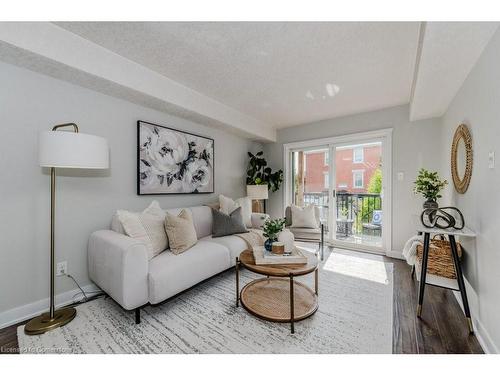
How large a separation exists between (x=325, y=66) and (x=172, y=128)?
206 cm

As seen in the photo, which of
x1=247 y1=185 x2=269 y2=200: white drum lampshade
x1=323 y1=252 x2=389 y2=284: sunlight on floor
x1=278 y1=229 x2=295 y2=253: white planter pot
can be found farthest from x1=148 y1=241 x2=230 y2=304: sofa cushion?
x1=247 y1=185 x2=269 y2=200: white drum lampshade

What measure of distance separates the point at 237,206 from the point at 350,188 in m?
2.12

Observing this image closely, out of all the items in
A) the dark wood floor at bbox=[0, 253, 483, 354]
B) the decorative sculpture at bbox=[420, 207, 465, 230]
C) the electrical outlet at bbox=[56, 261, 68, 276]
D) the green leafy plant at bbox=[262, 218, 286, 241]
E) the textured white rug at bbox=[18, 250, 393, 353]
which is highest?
the decorative sculpture at bbox=[420, 207, 465, 230]

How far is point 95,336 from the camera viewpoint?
1573 millimetres

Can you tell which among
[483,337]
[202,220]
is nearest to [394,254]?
[483,337]

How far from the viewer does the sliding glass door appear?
3.63 m

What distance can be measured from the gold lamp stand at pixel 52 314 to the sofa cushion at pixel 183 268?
0.70 meters

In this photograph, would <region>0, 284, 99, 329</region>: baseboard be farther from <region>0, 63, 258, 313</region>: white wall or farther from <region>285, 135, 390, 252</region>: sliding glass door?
<region>285, 135, 390, 252</region>: sliding glass door

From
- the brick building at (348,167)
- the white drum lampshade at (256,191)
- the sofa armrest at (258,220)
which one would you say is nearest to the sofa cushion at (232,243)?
the sofa armrest at (258,220)

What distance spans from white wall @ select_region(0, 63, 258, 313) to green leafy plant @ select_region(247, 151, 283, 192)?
7.00 feet

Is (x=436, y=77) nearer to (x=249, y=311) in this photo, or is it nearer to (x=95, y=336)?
(x=249, y=311)

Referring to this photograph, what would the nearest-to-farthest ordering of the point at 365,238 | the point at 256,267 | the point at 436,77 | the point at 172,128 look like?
the point at 256,267, the point at 436,77, the point at 172,128, the point at 365,238
